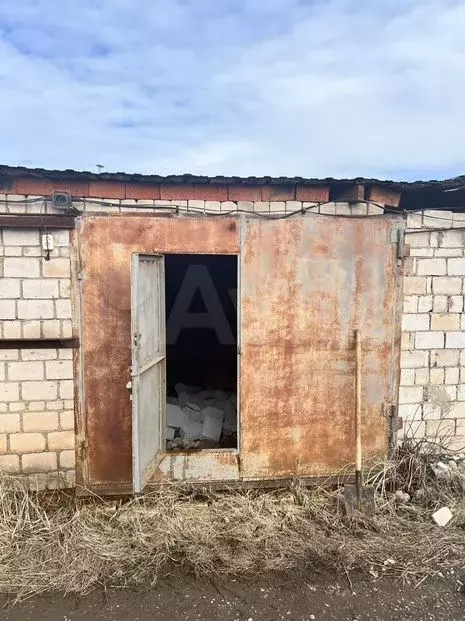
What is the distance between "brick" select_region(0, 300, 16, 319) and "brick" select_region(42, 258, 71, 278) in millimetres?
400

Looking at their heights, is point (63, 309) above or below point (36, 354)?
above

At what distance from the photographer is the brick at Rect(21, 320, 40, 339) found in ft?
14.1

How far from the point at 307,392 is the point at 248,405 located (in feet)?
2.02

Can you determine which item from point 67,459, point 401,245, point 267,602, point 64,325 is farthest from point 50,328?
point 401,245

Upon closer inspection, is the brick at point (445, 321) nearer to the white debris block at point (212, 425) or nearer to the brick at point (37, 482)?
the white debris block at point (212, 425)

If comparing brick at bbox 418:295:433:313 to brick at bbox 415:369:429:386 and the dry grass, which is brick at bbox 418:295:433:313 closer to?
brick at bbox 415:369:429:386

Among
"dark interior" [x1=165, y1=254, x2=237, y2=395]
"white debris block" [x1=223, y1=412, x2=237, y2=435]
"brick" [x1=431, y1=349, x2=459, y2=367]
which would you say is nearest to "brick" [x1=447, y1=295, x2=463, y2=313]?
"brick" [x1=431, y1=349, x2=459, y2=367]

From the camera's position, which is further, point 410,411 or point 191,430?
point 191,430

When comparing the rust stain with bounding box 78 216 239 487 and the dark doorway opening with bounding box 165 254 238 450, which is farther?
the dark doorway opening with bounding box 165 254 238 450

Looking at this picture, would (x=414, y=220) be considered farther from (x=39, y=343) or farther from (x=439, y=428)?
(x=39, y=343)

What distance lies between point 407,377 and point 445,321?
0.71 meters

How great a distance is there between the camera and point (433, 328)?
4.82m

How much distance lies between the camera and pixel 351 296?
4625 mm

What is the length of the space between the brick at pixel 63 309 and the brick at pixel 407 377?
11.1 feet
